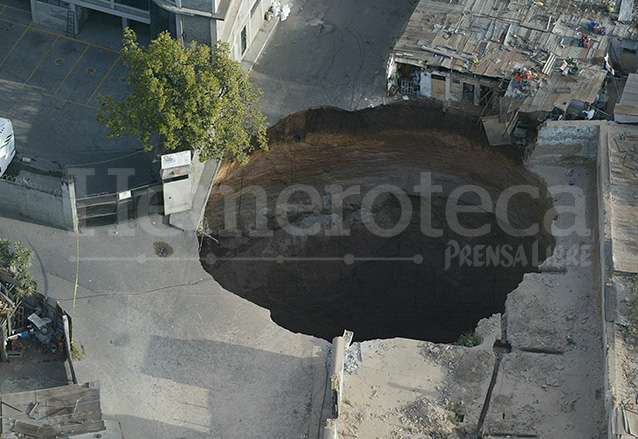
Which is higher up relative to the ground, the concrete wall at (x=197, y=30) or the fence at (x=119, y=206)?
the concrete wall at (x=197, y=30)

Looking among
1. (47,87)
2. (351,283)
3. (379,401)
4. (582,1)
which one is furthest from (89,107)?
(582,1)

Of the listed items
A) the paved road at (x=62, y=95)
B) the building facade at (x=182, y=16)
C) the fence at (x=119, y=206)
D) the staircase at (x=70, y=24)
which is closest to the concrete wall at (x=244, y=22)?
the building facade at (x=182, y=16)

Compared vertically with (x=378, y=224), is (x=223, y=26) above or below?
above

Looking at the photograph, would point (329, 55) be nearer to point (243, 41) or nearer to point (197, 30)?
point (243, 41)

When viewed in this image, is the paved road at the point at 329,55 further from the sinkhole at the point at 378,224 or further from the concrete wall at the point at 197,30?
the concrete wall at the point at 197,30

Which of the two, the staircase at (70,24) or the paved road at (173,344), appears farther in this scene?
the staircase at (70,24)

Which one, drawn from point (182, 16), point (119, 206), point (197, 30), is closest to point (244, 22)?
point (197, 30)
